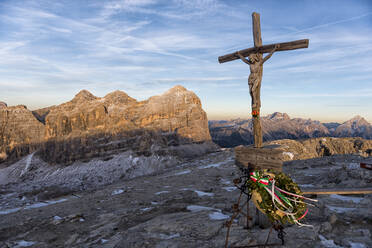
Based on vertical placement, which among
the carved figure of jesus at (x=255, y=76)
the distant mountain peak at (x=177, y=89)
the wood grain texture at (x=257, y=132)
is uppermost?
the distant mountain peak at (x=177, y=89)

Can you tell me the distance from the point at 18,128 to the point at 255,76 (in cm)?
13145

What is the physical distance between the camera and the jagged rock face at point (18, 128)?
102 m

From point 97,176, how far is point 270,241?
69.7 metres

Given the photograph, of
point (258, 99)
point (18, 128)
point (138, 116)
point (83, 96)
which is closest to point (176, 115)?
point (138, 116)

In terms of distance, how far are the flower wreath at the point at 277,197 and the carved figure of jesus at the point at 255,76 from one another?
9.51 ft

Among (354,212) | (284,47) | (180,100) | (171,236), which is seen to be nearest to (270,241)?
(171,236)

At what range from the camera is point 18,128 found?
10531 centimetres

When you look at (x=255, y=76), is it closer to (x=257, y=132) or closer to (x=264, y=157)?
(x=257, y=132)

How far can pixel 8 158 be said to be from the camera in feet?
317

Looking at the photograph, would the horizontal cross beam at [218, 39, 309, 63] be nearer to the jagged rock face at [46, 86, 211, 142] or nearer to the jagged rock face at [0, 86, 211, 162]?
the jagged rock face at [0, 86, 211, 162]

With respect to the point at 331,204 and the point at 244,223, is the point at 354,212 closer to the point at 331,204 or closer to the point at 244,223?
the point at 331,204

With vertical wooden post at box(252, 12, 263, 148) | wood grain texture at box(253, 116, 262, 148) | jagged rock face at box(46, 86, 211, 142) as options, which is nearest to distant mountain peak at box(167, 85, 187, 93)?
jagged rock face at box(46, 86, 211, 142)

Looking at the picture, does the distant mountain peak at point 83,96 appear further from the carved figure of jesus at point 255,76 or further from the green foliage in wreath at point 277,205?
the green foliage in wreath at point 277,205

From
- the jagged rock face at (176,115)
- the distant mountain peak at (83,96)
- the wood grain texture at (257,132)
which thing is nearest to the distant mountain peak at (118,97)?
the jagged rock face at (176,115)
